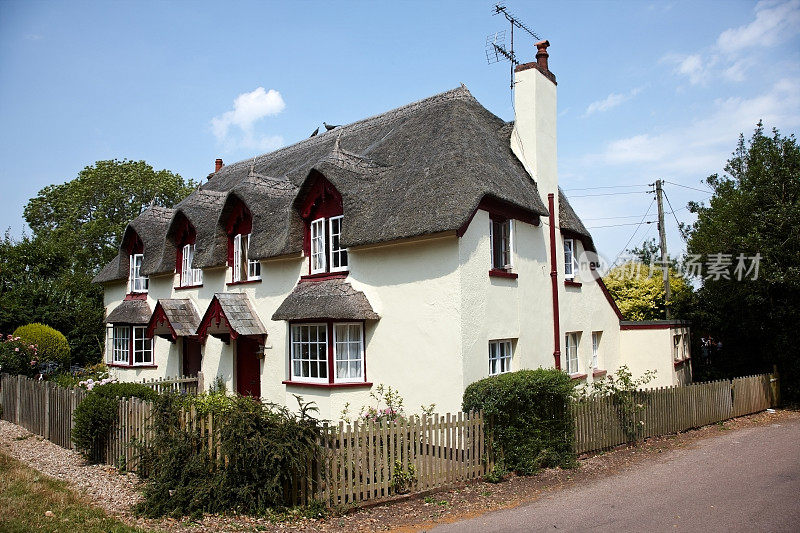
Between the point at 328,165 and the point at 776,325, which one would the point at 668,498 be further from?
the point at 776,325

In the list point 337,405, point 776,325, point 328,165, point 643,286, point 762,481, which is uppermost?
point 328,165

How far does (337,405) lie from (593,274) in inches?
403

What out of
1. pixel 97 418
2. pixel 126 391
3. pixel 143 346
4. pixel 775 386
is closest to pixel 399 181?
pixel 126 391

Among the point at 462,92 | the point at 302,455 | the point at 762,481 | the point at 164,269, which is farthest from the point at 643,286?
the point at 302,455

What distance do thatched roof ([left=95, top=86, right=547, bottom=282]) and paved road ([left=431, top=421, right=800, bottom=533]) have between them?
19.6 ft

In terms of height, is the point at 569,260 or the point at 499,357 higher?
the point at 569,260

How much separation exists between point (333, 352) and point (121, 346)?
1459 centimetres

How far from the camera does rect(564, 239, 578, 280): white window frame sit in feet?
62.5

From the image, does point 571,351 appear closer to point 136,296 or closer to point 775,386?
point 775,386

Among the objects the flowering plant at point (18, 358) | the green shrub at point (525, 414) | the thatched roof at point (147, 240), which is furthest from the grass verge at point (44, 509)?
the thatched roof at point (147, 240)

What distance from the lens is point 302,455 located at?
30.3 feet

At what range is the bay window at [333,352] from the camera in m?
15.1

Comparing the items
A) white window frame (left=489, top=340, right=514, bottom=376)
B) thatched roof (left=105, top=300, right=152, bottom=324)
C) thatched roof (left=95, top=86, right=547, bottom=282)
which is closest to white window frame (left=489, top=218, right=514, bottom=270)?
thatched roof (left=95, top=86, right=547, bottom=282)

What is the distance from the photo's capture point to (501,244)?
15.5 m
